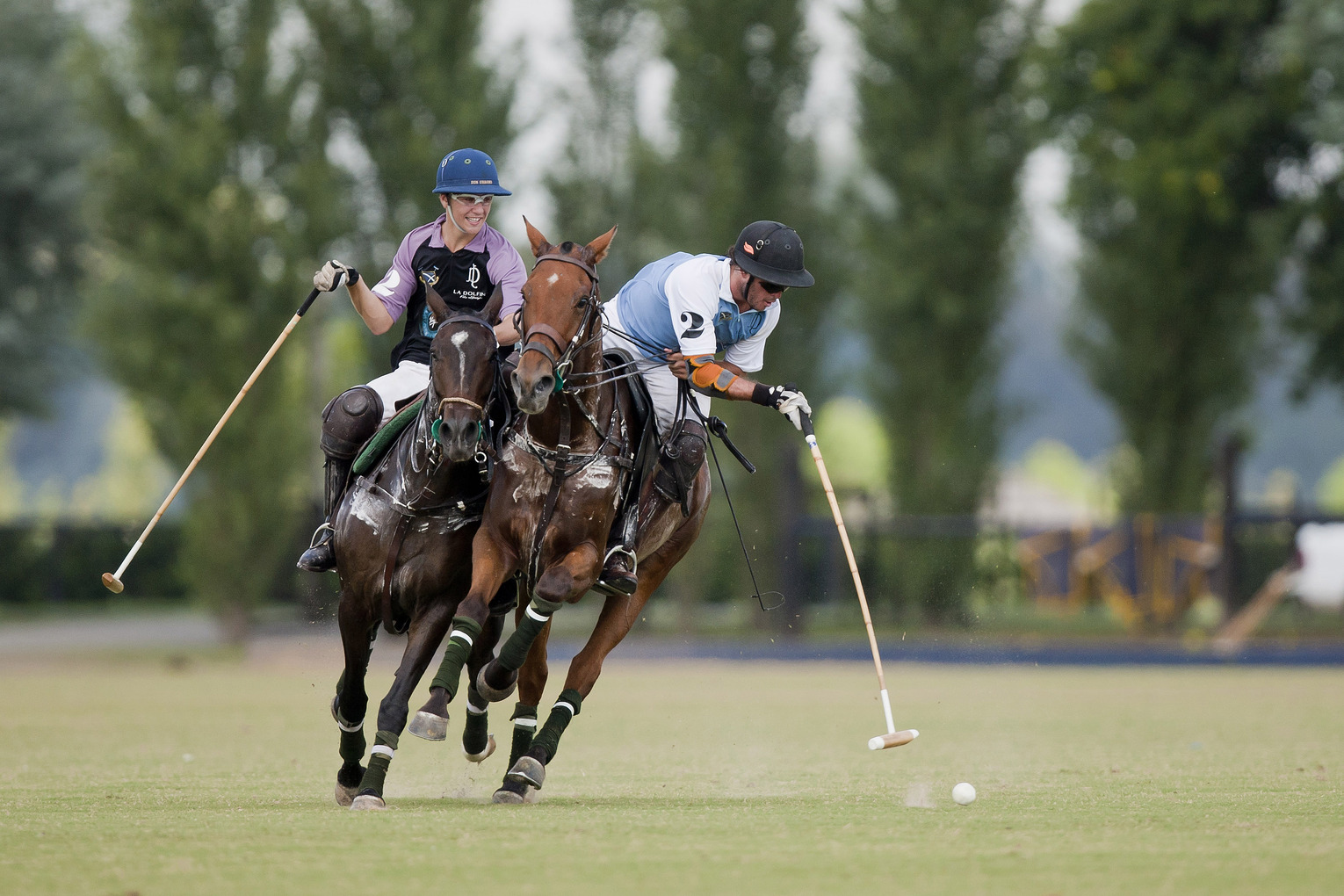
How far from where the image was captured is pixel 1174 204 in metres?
23.1

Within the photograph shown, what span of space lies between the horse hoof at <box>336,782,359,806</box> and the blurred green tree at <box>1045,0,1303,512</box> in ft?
54.8

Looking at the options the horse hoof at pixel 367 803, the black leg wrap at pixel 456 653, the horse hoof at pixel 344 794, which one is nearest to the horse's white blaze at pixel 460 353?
the black leg wrap at pixel 456 653

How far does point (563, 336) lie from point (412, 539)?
51.2 inches

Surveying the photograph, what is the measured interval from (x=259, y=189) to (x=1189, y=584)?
13.9 metres

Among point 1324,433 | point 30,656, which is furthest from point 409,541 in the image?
point 1324,433

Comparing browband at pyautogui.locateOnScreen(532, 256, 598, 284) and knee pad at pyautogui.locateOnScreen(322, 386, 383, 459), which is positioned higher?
browband at pyautogui.locateOnScreen(532, 256, 598, 284)

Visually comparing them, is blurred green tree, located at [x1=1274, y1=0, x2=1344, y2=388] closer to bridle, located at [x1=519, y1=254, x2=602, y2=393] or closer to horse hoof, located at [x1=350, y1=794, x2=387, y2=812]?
bridle, located at [x1=519, y1=254, x2=602, y2=393]

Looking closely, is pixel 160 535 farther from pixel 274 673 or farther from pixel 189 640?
pixel 274 673

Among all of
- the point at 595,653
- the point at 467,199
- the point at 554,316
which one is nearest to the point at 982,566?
the point at 595,653

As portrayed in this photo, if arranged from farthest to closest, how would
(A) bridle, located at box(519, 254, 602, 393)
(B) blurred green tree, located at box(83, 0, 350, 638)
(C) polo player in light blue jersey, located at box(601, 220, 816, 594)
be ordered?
(B) blurred green tree, located at box(83, 0, 350, 638) < (C) polo player in light blue jersey, located at box(601, 220, 816, 594) < (A) bridle, located at box(519, 254, 602, 393)

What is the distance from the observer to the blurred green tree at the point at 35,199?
93.5ft

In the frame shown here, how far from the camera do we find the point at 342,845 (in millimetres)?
6520

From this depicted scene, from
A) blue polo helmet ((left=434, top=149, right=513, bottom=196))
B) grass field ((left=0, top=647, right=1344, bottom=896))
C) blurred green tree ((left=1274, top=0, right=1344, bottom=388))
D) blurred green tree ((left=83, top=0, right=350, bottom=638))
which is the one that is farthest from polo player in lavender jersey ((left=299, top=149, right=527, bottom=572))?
blurred green tree ((left=83, top=0, right=350, bottom=638))

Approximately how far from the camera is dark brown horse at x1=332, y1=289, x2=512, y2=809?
798 cm
